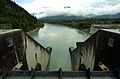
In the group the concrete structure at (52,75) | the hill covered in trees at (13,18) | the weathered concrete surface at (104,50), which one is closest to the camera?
the concrete structure at (52,75)

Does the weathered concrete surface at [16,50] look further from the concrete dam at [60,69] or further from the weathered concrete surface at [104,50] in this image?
the weathered concrete surface at [104,50]

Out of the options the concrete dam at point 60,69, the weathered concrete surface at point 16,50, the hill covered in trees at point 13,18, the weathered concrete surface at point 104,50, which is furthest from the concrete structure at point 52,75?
the hill covered in trees at point 13,18

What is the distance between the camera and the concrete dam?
609 centimetres

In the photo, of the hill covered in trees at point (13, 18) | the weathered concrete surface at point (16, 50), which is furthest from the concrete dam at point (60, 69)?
the hill covered in trees at point (13, 18)

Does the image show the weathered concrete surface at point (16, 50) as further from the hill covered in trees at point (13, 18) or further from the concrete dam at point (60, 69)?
the hill covered in trees at point (13, 18)

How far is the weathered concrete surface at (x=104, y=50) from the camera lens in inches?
323

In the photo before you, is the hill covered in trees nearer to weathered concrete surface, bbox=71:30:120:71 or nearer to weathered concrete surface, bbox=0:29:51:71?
weathered concrete surface, bbox=0:29:51:71

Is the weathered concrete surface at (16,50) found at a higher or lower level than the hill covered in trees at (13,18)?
higher

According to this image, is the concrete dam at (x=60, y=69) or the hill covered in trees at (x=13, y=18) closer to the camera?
the concrete dam at (x=60, y=69)

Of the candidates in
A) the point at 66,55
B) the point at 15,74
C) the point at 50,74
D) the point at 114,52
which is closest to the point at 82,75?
the point at 50,74

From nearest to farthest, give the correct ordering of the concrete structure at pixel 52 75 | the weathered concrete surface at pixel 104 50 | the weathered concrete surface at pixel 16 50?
the concrete structure at pixel 52 75 → the weathered concrete surface at pixel 104 50 → the weathered concrete surface at pixel 16 50

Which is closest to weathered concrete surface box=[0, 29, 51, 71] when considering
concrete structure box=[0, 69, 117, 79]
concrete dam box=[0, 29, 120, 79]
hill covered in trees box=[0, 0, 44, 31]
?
concrete dam box=[0, 29, 120, 79]

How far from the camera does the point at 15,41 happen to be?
1027 centimetres

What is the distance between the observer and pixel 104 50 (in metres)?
9.74
